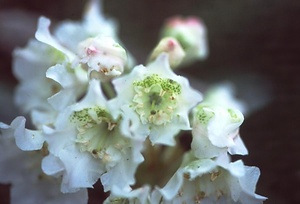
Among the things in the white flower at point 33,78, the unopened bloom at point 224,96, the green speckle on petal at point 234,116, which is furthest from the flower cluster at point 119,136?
the unopened bloom at point 224,96

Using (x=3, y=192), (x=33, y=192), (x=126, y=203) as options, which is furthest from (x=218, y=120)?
(x=3, y=192)

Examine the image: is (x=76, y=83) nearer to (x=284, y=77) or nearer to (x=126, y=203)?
(x=126, y=203)

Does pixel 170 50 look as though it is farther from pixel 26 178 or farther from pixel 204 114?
pixel 26 178

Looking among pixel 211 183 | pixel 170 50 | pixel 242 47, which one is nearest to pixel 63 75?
pixel 170 50

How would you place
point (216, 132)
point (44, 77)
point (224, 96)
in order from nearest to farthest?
point (216, 132)
point (44, 77)
point (224, 96)

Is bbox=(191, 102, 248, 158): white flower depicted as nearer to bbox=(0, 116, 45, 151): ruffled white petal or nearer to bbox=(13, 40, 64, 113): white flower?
bbox=(0, 116, 45, 151): ruffled white petal
